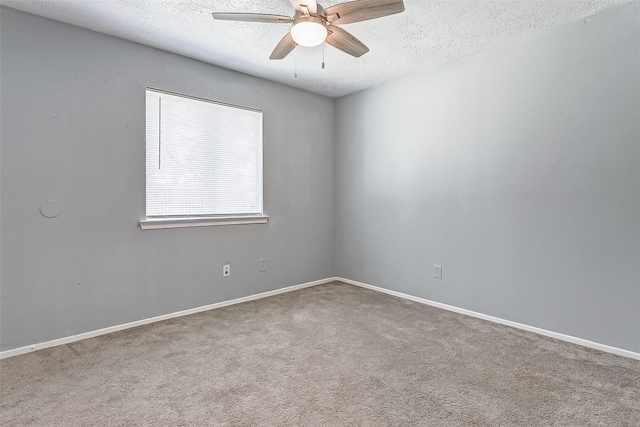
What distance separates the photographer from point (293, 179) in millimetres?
4012

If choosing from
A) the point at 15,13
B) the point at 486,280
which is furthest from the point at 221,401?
the point at 15,13

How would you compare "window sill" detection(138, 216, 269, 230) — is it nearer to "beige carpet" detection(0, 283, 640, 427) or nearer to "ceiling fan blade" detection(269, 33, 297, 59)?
"beige carpet" detection(0, 283, 640, 427)

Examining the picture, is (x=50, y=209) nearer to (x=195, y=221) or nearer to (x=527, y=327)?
(x=195, y=221)

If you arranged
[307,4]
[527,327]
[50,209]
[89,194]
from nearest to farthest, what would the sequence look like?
[307,4] → [50,209] → [89,194] → [527,327]

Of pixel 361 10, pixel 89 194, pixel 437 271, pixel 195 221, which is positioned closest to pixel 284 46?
pixel 361 10

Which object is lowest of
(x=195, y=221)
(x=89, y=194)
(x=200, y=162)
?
(x=195, y=221)

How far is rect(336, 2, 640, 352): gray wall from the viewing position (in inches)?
92.1

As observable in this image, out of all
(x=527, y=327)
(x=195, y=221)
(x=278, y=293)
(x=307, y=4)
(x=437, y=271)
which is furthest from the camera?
(x=278, y=293)

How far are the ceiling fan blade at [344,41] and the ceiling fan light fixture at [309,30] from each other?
0.33 feet

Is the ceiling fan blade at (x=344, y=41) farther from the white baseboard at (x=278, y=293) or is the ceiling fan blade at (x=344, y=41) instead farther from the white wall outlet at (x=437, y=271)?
the white baseboard at (x=278, y=293)

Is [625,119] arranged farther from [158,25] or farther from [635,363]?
[158,25]

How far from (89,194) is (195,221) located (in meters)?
0.87

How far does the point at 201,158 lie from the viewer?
10.7 feet

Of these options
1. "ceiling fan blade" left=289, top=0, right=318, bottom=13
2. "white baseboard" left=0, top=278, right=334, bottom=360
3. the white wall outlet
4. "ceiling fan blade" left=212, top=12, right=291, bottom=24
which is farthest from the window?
the white wall outlet
